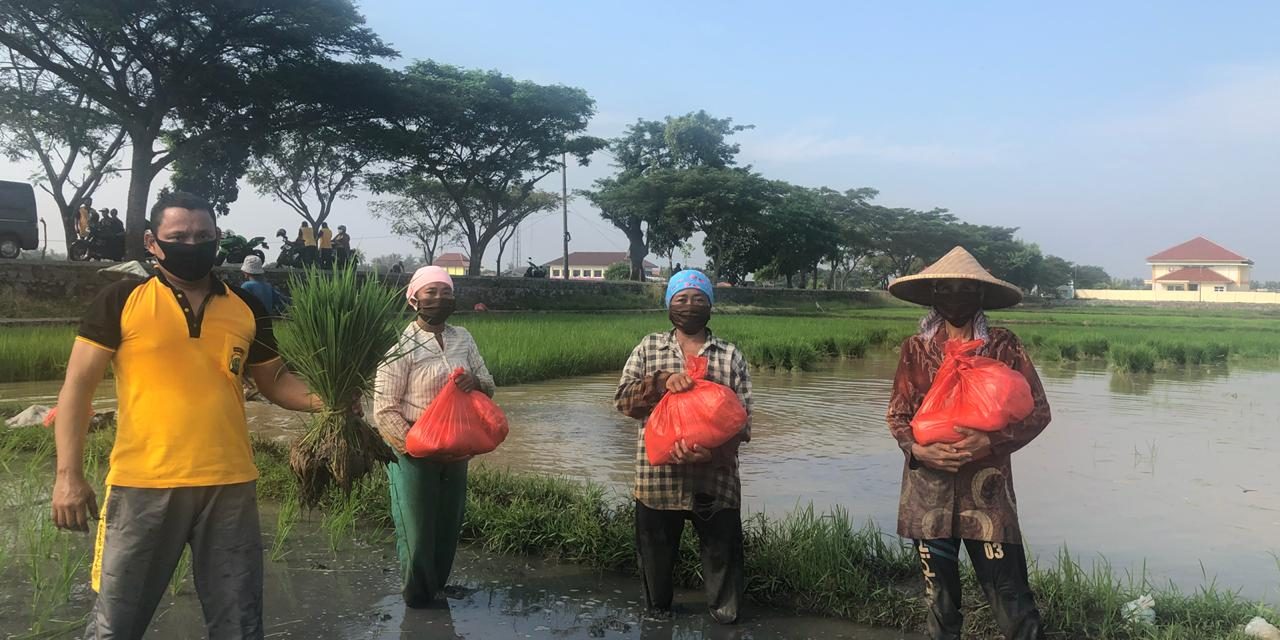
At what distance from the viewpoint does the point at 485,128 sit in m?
26.8

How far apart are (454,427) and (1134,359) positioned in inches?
602

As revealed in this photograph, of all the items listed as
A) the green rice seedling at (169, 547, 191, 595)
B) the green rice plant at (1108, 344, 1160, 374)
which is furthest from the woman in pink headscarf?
the green rice plant at (1108, 344, 1160, 374)

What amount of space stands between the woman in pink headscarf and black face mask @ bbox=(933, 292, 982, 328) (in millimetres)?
1623

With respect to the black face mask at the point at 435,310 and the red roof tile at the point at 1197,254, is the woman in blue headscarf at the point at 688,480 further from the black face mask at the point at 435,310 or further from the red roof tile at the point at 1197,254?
the red roof tile at the point at 1197,254

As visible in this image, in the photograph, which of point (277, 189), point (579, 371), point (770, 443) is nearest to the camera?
point (770, 443)

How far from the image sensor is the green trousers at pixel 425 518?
3.17 metres

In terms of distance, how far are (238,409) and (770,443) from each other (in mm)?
5501

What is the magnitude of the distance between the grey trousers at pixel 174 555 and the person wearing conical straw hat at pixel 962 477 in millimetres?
1924

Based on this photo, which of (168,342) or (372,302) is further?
(372,302)

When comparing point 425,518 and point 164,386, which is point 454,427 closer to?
point 425,518

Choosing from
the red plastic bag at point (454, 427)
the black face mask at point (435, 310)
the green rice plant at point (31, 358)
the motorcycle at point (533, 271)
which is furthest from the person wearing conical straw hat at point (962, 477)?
the motorcycle at point (533, 271)

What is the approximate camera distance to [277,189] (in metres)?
30.0

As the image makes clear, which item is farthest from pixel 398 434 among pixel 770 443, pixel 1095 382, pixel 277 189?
pixel 277 189

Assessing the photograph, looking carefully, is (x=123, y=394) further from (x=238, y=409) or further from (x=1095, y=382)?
(x=1095, y=382)
